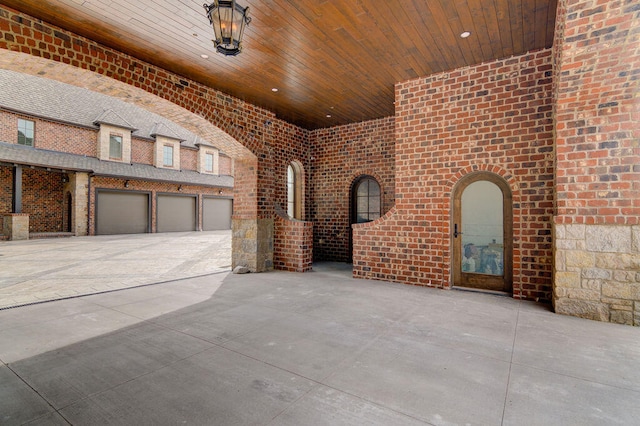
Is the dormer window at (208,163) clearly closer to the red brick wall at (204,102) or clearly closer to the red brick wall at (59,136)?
the red brick wall at (59,136)

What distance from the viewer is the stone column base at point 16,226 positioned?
43.3 ft

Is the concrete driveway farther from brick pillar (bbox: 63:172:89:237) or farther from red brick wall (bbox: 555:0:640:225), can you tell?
brick pillar (bbox: 63:172:89:237)

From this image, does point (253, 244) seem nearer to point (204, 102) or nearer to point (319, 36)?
point (204, 102)

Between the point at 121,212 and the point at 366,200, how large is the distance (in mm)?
15305

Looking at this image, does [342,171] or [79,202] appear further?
[79,202]

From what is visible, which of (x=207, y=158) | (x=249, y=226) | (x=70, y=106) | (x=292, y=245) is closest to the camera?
(x=249, y=226)

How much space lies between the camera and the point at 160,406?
1915 millimetres

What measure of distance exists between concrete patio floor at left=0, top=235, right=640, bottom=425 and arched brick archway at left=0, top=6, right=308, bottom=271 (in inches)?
111

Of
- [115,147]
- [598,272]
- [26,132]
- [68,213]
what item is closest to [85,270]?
[598,272]

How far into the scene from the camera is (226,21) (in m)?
2.85

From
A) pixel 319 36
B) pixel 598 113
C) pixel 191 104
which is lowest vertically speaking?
pixel 598 113

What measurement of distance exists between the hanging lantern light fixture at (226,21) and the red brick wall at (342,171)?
5.19 meters

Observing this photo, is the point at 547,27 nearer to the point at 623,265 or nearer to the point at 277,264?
the point at 623,265

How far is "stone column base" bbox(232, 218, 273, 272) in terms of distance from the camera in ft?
21.7
